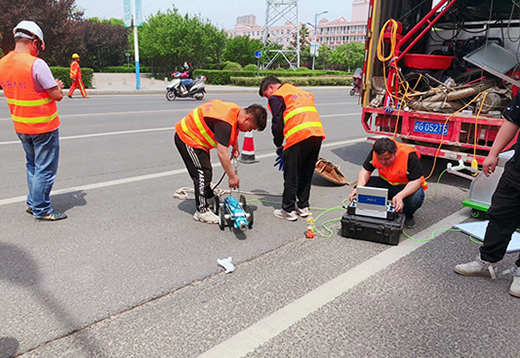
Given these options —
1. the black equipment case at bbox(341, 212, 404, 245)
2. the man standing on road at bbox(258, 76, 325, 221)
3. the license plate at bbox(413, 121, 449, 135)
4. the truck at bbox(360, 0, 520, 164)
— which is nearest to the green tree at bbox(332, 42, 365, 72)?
the truck at bbox(360, 0, 520, 164)

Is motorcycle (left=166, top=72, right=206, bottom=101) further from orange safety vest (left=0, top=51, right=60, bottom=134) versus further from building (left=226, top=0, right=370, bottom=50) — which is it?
building (left=226, top=0, right=370, bottom=50)

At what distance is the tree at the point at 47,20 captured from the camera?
28781mm

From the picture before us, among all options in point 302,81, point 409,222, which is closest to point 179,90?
point 409,222

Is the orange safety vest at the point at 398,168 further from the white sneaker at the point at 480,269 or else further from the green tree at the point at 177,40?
the green tree at the point at 177,40

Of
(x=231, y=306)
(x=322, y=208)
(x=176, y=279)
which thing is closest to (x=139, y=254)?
(x=176, y=279)

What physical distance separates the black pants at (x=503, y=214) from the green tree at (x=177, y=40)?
130 feet

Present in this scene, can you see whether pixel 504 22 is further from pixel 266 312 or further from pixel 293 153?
pixel 266 312

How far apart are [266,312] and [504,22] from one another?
273 inches

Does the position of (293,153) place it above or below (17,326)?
above

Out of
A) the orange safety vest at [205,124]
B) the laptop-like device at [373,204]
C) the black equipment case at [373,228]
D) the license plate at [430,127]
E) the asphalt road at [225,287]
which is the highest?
the orange safety vest at [205,124]

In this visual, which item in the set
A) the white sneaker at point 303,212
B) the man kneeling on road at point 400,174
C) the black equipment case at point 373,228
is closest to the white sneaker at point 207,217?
the white sneaker at point 303,212

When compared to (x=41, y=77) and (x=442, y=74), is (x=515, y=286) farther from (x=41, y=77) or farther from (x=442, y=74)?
(x=442, y=74)

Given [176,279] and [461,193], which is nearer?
[176,279]

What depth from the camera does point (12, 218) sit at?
4363 millimetres
